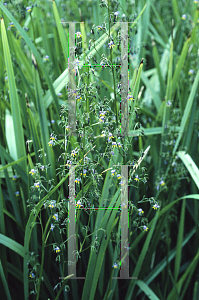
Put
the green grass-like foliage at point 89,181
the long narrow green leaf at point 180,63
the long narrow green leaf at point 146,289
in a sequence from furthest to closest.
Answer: the long narrow green leaf at point 180,63
the long narrow green leaf at point 146,289
the green grass-like foliage at point 89,181

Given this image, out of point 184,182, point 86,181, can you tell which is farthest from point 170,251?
point 86,181

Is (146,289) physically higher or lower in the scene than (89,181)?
lower

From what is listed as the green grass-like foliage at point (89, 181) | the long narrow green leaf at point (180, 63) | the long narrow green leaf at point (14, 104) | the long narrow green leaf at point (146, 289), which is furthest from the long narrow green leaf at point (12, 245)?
the long narrow green leaf at point (180, 63)

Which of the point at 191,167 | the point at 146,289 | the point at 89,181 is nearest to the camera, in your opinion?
the point at 89,181

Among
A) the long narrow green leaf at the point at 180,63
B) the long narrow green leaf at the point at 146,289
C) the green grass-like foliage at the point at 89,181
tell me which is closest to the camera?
the green grass-like foliage at the point at 89,181

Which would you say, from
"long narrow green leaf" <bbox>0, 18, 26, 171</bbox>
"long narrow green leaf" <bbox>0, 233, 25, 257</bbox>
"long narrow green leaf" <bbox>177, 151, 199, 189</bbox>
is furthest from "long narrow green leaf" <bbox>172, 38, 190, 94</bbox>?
"long narrow green leaf" <bbox>0, 233, 25, 257</bbox>

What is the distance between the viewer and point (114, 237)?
1.20 metres

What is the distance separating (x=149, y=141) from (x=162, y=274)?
700 mm

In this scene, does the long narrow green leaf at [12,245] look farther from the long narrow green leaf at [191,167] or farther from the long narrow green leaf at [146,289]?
the long narrow green leaf at [191,167]

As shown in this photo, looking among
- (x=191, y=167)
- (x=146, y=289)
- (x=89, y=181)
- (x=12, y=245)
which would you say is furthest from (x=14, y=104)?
(x=146, y=289)

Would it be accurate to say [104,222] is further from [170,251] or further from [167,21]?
[167,21]

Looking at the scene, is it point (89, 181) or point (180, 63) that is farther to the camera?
point (180, 63)

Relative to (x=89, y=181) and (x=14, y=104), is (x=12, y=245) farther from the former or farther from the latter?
(x=14, y=104)

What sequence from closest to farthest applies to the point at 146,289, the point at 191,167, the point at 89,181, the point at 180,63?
the point at 89,181
the point at 146,289
the point at 191,167
the point at 180,63
